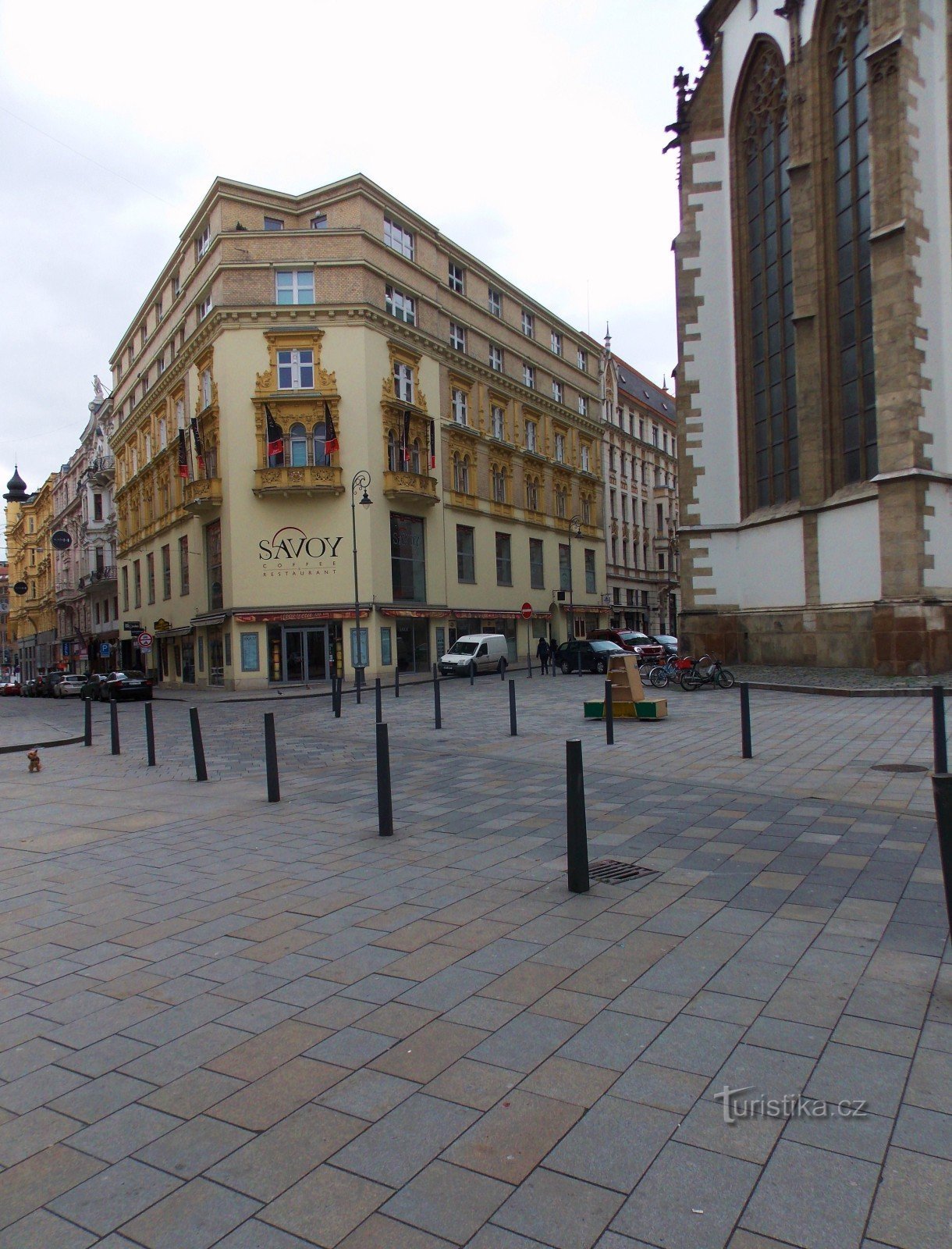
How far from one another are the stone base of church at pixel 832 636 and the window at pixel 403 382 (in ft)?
59.2

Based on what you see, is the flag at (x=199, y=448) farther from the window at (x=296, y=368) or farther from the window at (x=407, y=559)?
the window at (x=407, y=559)

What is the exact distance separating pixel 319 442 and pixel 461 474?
9228 millimetres

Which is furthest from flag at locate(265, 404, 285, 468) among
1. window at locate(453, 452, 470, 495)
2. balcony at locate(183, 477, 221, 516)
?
window at locate(453, 452, 470, 495)

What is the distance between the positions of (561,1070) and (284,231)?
38349 millimetres

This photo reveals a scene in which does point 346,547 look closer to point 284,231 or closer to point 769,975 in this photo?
point 284,231

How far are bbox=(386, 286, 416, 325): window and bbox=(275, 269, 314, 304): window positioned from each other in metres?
3.61

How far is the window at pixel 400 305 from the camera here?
3816 centimetres

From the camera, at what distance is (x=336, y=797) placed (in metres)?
8.91

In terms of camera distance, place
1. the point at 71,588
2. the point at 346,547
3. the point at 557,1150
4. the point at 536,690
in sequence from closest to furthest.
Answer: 1. the point at 557,1150
2. the point at 536,690
3. the point at 346,547
4. the point at 71,588

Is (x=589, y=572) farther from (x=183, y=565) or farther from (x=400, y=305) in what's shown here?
(x=183, y=565)

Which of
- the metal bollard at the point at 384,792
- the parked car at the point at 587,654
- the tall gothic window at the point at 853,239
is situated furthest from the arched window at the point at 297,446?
the metal bollard at the point at 384,792

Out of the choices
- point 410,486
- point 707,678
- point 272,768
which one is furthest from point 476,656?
point 272,768

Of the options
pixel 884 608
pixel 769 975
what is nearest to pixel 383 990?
pixel 769 975

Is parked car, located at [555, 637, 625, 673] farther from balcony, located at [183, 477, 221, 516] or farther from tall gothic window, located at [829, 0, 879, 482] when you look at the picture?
balcony, located at [183, 477, 221, 516]
